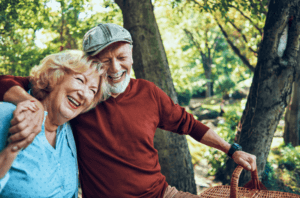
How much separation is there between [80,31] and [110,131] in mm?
3527

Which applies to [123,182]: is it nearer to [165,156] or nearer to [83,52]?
[83,52]

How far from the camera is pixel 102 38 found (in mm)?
1938

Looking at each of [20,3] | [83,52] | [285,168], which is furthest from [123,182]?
[285,168]

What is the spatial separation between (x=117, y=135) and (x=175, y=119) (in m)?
0.64

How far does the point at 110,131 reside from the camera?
200 cm

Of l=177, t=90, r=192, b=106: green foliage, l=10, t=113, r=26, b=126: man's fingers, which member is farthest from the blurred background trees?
l=177, t=90, r=192, b=106: green foliage

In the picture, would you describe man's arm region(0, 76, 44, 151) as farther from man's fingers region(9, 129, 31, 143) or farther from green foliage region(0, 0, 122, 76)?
green foliage region(0, 0, 122, 76)

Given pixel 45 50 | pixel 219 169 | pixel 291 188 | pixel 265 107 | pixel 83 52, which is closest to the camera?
pixel 83 52

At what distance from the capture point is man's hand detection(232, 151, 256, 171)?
207cm

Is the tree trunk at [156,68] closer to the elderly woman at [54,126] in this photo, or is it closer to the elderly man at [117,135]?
the elderly man at [117,135]

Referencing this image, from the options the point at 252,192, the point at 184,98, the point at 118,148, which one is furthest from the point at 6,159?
the point at 184,98

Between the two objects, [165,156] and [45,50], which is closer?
[165,156]

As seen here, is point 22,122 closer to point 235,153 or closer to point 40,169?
point 40,169

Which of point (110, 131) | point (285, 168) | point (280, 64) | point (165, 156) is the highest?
point (280, 64)
